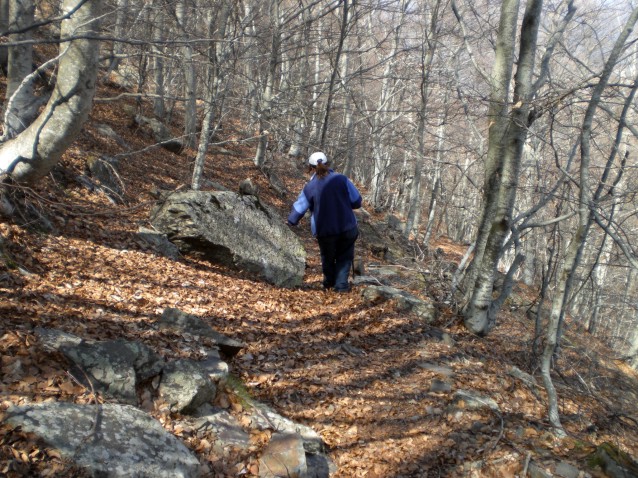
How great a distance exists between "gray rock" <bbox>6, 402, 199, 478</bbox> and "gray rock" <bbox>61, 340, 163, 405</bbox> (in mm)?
201

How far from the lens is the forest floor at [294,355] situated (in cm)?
342

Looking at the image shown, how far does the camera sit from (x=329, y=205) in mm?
6480

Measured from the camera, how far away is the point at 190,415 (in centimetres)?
334

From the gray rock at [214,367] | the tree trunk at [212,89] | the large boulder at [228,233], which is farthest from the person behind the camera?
the tree trunk at [212,89]

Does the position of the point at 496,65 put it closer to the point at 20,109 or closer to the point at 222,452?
the point at 222,452

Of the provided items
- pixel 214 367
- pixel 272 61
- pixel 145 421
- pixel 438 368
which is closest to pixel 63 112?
pixel 214 367

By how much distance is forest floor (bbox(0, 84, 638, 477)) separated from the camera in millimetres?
3418

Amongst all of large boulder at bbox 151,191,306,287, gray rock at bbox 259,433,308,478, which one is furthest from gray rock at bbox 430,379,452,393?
large boulder at bbox 151,191,306,287

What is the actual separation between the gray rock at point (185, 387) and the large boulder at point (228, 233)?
3.20m

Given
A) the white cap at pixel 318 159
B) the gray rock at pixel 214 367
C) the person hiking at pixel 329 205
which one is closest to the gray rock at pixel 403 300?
the person hiking at pixel 329 205

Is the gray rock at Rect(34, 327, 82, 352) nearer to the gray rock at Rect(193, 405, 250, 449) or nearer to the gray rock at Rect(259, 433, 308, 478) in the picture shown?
the gray rock at Rect(193, 405, 250, 449)

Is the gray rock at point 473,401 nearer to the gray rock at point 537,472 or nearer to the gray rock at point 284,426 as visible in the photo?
the gray rock at point 537,472

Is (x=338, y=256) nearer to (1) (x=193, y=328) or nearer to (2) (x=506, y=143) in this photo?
(2) (x=506, y=143)

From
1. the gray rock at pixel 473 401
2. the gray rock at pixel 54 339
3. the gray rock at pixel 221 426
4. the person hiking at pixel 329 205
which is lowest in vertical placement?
the gray rock at pixel 221 426
